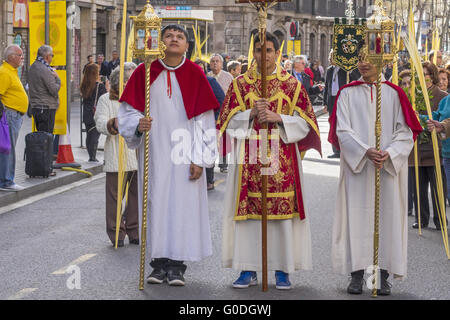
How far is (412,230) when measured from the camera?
32.9 ft

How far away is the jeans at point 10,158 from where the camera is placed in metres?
12.0

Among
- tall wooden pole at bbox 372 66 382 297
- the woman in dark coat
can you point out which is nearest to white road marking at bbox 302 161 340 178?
the woman in dark coat

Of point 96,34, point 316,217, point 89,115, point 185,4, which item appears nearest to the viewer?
point 316,217

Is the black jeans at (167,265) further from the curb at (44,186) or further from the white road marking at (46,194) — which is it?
the curb at (44,186)

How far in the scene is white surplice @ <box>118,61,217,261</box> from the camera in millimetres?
7160

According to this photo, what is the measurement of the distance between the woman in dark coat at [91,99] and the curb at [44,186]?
1.95 ft

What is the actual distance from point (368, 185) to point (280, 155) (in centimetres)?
68

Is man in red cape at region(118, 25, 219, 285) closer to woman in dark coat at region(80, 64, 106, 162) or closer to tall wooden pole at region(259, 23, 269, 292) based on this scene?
tall wooden pole at region(259, 23, 269, 292)

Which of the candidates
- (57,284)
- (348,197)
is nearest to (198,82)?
(348,197)

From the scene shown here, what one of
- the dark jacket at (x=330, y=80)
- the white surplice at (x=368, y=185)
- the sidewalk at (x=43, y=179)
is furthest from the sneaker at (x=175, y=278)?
the dark jacket at (x=330, y=80)

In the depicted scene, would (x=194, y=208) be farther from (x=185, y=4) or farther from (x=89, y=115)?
Result: (x=185, y=4)

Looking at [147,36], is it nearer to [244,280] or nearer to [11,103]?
[244,280]

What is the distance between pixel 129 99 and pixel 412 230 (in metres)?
4.07

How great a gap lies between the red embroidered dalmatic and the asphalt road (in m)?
0.60
